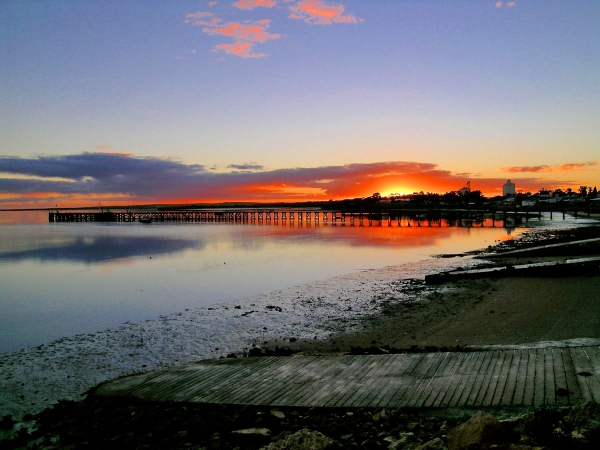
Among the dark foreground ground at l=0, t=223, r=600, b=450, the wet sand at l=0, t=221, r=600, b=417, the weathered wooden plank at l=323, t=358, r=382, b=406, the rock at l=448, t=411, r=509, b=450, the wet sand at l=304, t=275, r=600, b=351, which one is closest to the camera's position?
the rock at l=448, t=411, r=509, b=450

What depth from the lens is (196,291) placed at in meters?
19.8

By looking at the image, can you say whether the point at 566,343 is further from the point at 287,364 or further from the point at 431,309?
the point at 431,309

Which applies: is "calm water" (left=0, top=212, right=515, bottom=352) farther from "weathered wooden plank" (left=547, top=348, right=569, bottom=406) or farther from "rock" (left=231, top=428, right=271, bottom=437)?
"weathered wooden plank" (left=547, top=348, right=569, bottom=406)

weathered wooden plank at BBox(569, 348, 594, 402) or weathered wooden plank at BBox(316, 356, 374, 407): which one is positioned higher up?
weathered wooden plank at BBox(569, 348, 594, 402)

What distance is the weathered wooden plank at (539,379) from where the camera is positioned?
5.41 m

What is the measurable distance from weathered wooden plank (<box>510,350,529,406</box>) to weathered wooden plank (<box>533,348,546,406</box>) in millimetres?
132

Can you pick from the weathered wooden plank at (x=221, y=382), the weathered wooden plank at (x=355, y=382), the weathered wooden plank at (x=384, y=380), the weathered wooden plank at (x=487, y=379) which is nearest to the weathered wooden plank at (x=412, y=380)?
the weathered wooden plank at (x=384, y=380)

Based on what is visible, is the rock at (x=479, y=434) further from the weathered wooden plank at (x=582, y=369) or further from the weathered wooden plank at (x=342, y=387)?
the weathered wooden plank at (x=342, y=387)

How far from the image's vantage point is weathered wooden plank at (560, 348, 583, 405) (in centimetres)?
528

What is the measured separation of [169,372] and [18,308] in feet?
39.6

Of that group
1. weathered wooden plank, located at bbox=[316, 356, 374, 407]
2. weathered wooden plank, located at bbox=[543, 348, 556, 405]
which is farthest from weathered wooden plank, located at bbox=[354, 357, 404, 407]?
weathered wooden plank, located at bbox=[543, 348, 556, 405]

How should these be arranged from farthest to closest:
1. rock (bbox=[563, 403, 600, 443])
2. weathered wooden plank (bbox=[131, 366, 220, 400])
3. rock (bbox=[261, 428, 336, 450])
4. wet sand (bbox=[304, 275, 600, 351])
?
wet sand (bbox=[304, 275, 600, 351]), weathered wooden plank (bbox=[131, 366, 220, 400]), rock (bbox=[261, 428, 336, 450]), rock (bbox=[563, 403, 600, 443])

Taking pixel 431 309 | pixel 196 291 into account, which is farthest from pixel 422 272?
pixel 196 291

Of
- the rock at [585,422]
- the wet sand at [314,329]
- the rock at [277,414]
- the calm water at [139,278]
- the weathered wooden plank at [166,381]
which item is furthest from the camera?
the calm water at [139,278]
